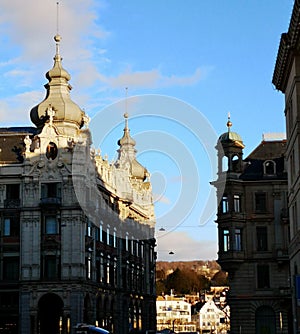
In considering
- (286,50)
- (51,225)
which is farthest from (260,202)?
(286,50)

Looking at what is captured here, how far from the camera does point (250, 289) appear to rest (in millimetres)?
91938

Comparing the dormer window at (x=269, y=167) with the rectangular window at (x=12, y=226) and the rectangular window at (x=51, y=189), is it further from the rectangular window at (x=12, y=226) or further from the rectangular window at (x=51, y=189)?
the rectangular window at (x=12, y=226)

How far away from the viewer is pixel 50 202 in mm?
97000

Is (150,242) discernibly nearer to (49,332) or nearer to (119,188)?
(119,188)

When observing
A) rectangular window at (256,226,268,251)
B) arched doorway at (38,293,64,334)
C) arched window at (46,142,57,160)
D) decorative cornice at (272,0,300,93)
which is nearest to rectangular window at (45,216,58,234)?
arched window at (46,142,57,160)

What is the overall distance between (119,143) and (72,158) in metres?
53.3

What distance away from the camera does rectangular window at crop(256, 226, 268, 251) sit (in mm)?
93181

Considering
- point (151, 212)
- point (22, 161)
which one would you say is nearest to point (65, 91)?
point (22, 161)

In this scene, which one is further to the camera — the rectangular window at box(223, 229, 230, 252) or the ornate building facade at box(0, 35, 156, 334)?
the ornate building facade at box(0, 35, 156, 334)

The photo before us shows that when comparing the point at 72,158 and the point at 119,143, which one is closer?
the point at 72,158

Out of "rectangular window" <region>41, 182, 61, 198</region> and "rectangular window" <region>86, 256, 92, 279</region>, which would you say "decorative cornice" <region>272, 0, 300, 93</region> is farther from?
"rectangular window" <region>86, 256, 92, 279</region>

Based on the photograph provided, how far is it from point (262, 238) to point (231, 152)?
11504 mm

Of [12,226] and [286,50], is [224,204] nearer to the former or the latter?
[12,226]

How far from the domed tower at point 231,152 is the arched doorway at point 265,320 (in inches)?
660
